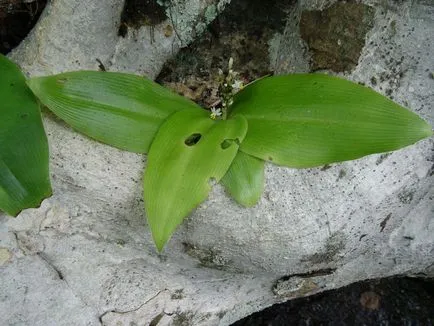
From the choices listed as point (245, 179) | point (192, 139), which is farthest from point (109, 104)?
point (245, 179)

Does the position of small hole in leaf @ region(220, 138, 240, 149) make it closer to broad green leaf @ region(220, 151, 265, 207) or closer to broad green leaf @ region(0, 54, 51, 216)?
broad green leaf @ region(220, 151, 265, 207)

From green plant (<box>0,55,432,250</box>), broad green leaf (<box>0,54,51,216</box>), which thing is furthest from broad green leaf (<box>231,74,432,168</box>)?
broad green leaf (<box>0,54,51,216</box>)

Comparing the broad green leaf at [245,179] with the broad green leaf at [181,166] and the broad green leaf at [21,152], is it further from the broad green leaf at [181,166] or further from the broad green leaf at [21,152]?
the broad green leaf at [21,152]

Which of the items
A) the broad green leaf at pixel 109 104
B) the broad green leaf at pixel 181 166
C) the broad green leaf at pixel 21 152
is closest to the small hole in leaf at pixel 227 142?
the broad green leaf at pixel 181 166

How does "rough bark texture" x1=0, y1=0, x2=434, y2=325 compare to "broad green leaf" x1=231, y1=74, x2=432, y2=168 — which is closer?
"broad green leaf" x1=231, y1=74, x2=432, y2=168

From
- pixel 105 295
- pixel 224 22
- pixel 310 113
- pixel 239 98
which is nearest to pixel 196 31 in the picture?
pixel 224 22

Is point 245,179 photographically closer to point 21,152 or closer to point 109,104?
point 109,104
